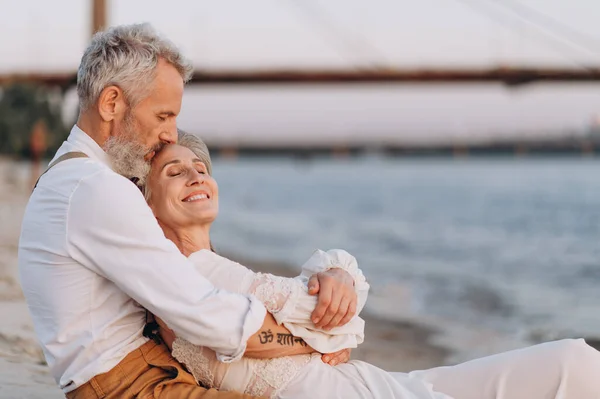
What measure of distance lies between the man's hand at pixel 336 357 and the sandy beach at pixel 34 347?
4.12 feet

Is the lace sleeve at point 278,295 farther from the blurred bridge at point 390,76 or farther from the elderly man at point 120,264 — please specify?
the blurred bridge at point 390,76

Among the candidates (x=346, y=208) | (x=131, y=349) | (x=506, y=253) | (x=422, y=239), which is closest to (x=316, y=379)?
(x=131, y=349)

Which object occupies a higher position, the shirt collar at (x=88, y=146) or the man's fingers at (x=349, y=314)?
the shirt collar at (x=88, y=146)

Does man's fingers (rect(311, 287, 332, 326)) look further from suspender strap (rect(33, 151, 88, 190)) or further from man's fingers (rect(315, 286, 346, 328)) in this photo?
suspender strap (rect(33, 151, 88, 190))

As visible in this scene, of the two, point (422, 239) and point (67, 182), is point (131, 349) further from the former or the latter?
point (422, 239)

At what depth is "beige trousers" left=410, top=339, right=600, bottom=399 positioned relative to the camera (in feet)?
6.16

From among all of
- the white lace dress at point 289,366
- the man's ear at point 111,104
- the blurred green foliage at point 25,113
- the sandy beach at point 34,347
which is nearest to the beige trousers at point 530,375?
the white lace dress at point 289,366

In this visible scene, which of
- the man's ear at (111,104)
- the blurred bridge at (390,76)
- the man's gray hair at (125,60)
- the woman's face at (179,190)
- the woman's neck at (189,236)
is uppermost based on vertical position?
the blurred bridge at (390,76)

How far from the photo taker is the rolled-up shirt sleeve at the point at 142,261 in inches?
64.2

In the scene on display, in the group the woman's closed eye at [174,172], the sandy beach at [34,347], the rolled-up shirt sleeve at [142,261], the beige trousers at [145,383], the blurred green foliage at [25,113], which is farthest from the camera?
the blurred green foliage at [25,113]

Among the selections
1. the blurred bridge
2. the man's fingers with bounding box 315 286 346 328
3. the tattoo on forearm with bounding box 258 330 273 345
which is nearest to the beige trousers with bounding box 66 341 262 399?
the tattoo on forearm with bounding box 258 330 273 345

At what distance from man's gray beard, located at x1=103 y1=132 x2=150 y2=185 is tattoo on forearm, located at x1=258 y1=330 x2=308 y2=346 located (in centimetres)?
43

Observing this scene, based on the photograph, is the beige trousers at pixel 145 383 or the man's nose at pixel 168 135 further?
the man's nose at pixel 168 135

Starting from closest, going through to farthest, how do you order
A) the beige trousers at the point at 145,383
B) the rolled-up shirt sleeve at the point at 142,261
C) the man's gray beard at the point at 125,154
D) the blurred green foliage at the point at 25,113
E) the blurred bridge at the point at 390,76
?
the rolled-up shirt sleeve at the point at 142,261, the beige trousers at the point at 145,383, the man's gray beard at the point at 125,154, the blurred bridge at the point at 390,76, the blurred green foliage at the point at 25,113
